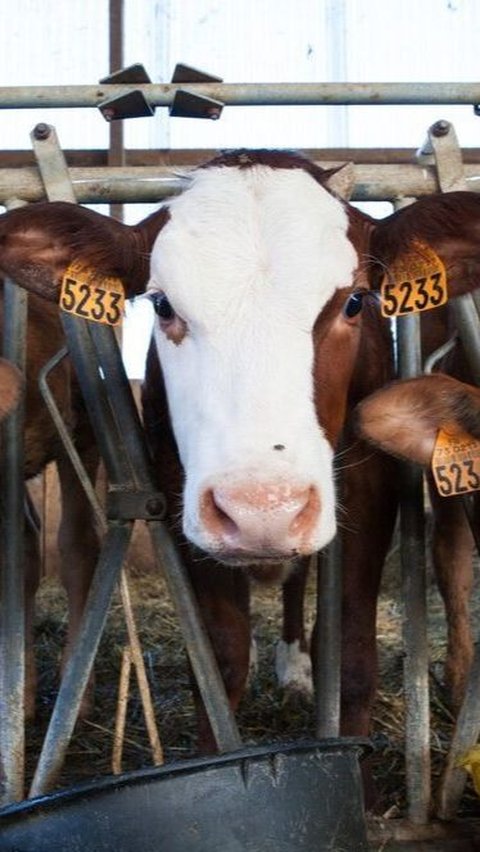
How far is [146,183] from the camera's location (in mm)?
3775

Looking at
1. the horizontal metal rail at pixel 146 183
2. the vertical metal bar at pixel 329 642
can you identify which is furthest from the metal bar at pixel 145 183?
the vertical metal bar at pixel 329 642

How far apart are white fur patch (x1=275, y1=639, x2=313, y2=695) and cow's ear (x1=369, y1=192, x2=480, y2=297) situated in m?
2.24

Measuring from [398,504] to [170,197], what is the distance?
4.06ft

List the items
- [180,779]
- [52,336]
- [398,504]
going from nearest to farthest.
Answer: [180,779], [398,504], [52,336]

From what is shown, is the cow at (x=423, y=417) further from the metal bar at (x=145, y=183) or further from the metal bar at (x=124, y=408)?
the metal bar at (x=145, y=183)

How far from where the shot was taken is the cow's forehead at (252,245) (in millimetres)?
3059

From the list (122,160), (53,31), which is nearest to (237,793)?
(122,160)

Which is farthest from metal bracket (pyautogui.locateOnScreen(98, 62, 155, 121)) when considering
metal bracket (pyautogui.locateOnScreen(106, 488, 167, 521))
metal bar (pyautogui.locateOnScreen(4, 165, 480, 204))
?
metal bracket (pyautogui.locateOnScreen(106, 488, 167, 521))

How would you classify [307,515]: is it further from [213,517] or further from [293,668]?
[293,668]

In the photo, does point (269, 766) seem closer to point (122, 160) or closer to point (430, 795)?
point (430, 795)

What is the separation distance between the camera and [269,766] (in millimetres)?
2484

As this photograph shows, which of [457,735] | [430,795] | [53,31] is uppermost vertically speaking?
[53,31]

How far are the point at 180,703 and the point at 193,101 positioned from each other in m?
2.39

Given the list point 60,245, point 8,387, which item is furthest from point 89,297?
point 8,387
